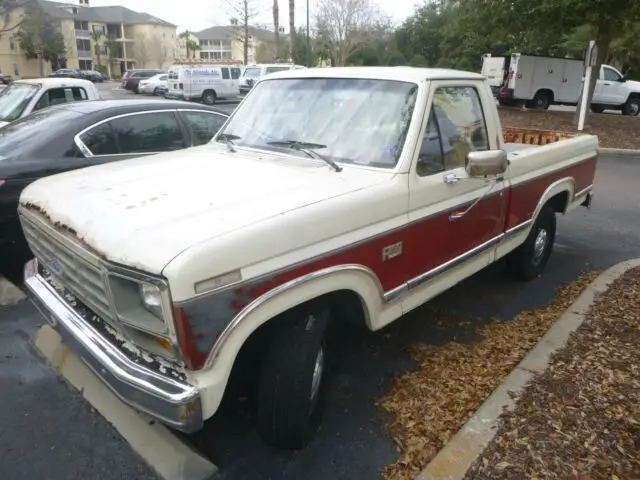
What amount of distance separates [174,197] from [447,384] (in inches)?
81.2

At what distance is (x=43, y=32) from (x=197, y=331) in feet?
237

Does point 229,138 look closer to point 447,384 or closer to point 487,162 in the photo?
point 487,162

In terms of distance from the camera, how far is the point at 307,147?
3418mm

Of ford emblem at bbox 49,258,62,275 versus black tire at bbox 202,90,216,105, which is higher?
ford emblem at bbox 49,258,62,275

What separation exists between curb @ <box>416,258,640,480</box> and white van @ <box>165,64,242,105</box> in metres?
26.5

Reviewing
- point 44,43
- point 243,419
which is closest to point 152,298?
point 243,419

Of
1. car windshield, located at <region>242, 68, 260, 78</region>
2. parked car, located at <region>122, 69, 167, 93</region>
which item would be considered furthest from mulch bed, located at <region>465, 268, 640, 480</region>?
parked car, located at <region>122, 69, 167, 93</region>

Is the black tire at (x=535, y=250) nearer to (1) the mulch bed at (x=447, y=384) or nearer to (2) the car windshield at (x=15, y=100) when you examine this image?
(1) the mulch bed at (x=447, y=384)

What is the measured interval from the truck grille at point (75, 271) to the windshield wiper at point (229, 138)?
1.37 metres

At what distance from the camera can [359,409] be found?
3240mm

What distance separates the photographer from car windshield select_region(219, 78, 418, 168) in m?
3.29

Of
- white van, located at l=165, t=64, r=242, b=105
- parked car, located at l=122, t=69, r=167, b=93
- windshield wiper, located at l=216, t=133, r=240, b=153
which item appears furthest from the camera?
parked car, located at l=122, t=69, r=167, b=93

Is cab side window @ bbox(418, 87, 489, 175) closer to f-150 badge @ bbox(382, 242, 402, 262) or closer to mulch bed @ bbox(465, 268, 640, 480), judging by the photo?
f-150 badge @ bbox(382, 242, 402, 262)

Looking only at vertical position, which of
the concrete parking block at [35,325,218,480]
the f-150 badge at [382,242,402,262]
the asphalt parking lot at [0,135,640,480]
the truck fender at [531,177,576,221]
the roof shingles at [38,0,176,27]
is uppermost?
the roof shingles at [38,0,176,27]
